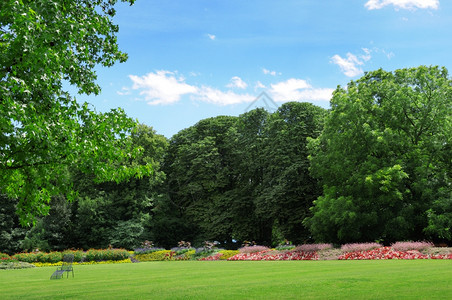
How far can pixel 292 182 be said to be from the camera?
1435 inches

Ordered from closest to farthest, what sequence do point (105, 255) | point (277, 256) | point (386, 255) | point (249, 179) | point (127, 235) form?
point (386, 255) → point (277, 256) → point (105, 255) → point (127, 235) → point (249, 179)

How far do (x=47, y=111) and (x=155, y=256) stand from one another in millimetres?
27753

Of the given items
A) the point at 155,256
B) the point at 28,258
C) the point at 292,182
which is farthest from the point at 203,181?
the point at 28,258

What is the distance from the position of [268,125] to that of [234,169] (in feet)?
23.3

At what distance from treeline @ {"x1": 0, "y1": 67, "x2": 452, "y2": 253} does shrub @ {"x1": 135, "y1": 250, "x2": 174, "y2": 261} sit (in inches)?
212

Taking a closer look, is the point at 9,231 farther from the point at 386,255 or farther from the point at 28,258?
the point at 386,255

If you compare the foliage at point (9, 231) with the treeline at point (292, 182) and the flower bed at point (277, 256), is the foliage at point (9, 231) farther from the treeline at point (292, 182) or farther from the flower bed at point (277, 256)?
the flower bed at point (277, 256)

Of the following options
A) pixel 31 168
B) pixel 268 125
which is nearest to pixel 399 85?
pixel 268 125

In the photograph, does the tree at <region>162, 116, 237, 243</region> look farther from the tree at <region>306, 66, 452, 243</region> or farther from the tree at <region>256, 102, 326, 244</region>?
the tree at <region>306, 66, 452, 243</region>

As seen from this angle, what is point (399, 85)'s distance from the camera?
1198 inches

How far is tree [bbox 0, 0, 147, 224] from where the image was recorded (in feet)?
26.4

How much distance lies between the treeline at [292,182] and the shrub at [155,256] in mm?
5375

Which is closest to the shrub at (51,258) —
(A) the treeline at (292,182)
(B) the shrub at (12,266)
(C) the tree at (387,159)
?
(B) the shrub at (12,266)

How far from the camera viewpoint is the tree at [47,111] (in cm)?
804
